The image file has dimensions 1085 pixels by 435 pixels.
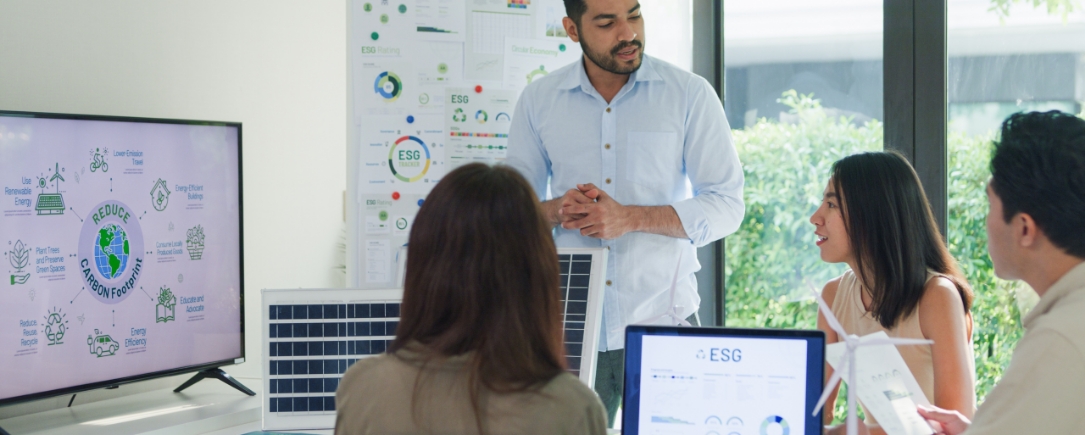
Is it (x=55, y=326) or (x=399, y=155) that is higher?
(x=399, y=155)

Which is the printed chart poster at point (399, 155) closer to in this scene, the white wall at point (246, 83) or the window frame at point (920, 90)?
the white wall at point (246, 83)

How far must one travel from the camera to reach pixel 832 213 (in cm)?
212

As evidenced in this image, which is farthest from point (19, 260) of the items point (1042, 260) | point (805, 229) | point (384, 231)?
point (805, 229)

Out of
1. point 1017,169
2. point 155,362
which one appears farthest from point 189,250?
point 1017,169

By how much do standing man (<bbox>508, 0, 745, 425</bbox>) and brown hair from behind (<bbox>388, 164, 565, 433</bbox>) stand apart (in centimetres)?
125

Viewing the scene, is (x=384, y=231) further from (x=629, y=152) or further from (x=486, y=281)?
(x=486, y=281)

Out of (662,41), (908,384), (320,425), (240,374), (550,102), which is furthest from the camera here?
(662,41)

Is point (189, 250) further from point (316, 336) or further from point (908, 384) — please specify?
point (908, 384)

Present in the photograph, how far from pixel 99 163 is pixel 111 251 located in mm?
276

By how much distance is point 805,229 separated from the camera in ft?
11.0

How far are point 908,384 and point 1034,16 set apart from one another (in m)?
1.78

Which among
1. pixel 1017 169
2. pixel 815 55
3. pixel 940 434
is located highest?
pixel 815 55

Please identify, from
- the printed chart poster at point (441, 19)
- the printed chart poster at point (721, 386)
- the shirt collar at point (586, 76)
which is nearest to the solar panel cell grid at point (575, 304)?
the printed chart poster at point (721, 386)

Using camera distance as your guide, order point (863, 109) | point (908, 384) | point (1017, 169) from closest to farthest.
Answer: point (1017, 169)
point (908, 384)
point (863, 109)
